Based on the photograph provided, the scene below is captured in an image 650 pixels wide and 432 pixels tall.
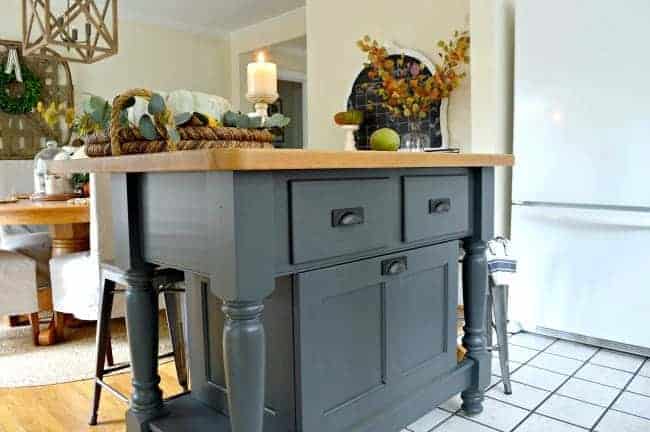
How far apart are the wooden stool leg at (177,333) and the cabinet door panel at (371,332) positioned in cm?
81

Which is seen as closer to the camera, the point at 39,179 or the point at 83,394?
the point at 83,394

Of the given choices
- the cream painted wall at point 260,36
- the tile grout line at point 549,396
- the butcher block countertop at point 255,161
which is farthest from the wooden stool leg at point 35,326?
the cream painted wall at point 260,36

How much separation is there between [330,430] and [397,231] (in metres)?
0.56

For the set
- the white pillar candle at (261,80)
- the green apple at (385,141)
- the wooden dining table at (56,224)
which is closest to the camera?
the white pillar candle at (261,80)

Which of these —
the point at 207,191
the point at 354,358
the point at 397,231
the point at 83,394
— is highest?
the point at 207,191

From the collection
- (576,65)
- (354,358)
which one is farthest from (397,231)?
(576,65)

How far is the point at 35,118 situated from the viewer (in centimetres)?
462

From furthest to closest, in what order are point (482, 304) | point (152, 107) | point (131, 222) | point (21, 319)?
point (21, 319), point (482, 304), point (131, 222), point (152, 107)

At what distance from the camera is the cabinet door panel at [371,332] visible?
130cm

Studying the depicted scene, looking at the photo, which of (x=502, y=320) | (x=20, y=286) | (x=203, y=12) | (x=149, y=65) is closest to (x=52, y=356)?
(x=20, y=286)

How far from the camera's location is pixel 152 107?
125 centimetres

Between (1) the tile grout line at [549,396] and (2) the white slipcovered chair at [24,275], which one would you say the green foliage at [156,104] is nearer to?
(1) the tile grout line at [549,396]

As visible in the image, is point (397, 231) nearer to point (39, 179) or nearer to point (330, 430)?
point (330, 430)

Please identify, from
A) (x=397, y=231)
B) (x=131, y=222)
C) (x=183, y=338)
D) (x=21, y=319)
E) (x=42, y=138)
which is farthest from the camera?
(x=42, y=138)
